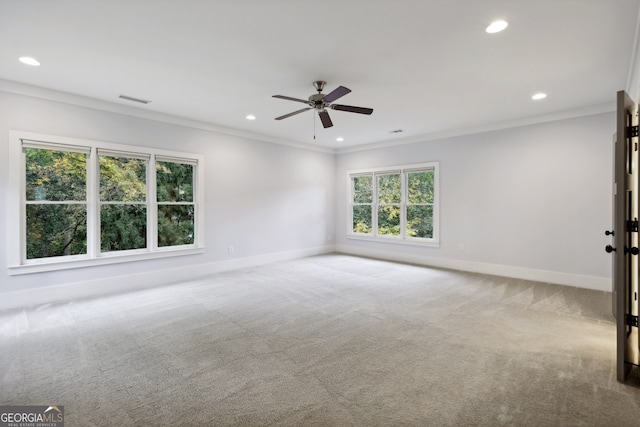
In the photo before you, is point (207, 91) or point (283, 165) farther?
point (283, 165)

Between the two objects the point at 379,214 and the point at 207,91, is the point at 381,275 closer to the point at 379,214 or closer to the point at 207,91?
the point at 379,214

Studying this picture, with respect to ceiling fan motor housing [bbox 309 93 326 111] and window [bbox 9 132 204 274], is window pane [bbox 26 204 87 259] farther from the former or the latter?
ceiling fan motor housing [bbox 309 93 326 111]

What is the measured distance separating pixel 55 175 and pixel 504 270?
6.95 meters

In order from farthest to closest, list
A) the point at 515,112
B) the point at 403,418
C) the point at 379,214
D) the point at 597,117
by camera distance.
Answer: the point at 379,214 → the point at 515,112 → the point at 597,117 → the point at 403,418

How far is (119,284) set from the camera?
461 cm

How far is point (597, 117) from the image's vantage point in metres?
4.52

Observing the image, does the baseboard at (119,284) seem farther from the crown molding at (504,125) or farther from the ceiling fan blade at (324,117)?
the crown molding at (504,125)

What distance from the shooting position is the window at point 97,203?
12.8 feet

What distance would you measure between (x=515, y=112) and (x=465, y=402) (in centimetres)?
450

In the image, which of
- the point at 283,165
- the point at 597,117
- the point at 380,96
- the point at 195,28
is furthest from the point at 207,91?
the point at 597,117

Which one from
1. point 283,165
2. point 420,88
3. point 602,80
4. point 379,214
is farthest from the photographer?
point 379,214

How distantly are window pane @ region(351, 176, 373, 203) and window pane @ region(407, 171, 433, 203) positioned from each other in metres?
1.02

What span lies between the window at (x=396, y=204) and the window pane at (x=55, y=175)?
538cm

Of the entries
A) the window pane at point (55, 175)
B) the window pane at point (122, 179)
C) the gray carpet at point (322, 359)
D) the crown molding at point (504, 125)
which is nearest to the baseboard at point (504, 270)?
the gray carpet at point (322, 359)
